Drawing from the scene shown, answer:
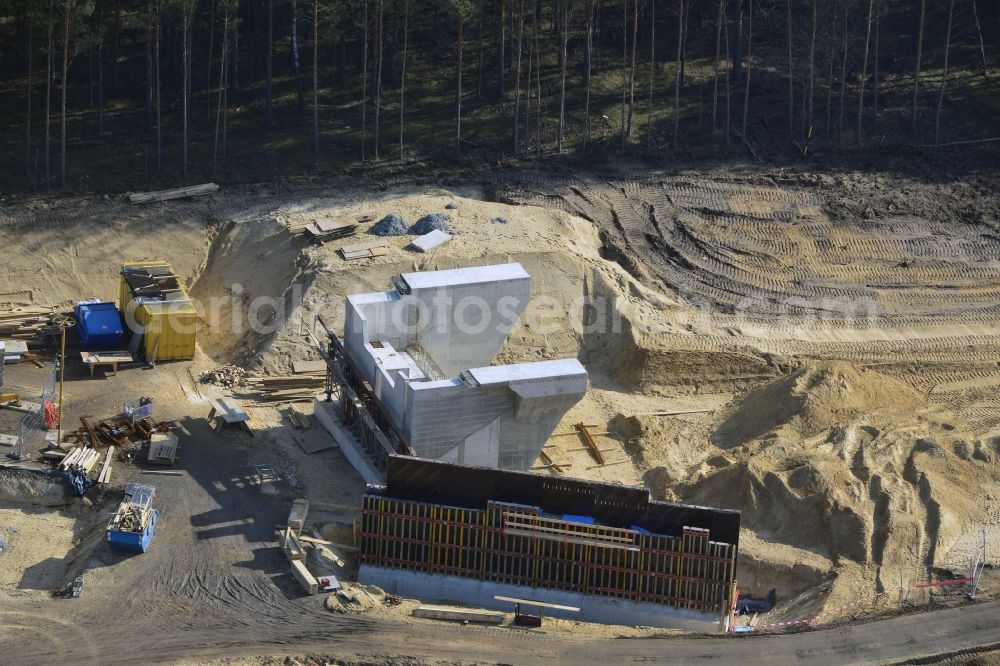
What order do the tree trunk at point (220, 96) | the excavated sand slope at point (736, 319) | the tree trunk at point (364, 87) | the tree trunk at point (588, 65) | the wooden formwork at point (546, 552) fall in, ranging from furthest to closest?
the tree trunk at point (588, 65)
the tree trunk at point (364, 87)
the tree trunk at point (220, 96)
the excavated sand slope at point (736, 319)
the wooden formwork at point (546, 552)

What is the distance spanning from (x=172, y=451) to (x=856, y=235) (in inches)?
943

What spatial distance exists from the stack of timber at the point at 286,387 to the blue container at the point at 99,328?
3958 millimetres

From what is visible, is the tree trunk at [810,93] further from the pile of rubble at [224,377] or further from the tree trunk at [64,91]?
the tree trunk at [64,91]

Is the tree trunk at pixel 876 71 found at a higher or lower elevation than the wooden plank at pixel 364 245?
higher

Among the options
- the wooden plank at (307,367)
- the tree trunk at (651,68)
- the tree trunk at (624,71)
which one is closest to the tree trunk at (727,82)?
the tree trunk at (651,68)

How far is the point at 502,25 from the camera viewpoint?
52.0 meters

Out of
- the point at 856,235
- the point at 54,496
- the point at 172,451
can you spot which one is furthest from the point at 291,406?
the point at 856,235

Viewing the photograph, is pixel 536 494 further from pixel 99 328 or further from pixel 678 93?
pixel 678 93

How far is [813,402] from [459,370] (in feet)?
30.4

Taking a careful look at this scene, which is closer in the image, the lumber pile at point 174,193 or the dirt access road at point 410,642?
the dirt access road at point 410,642

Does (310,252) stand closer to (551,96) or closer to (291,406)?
(291,406)

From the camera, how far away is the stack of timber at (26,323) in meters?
41.2

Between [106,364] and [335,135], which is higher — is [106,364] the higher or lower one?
the lower one

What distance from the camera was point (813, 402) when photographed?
38.8 meters
